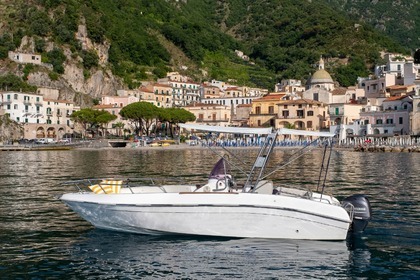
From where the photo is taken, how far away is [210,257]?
→ 14.8 metres

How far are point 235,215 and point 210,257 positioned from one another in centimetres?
158

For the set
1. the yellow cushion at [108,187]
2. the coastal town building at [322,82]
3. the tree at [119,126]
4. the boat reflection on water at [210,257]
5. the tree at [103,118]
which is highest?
the coastal town building at [322,82]

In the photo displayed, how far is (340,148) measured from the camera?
94.8 metres

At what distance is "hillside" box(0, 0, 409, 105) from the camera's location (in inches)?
5374

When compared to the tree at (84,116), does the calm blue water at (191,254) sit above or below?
below

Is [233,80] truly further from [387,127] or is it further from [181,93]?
[387,127]

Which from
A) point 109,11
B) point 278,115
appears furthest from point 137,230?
point 109,11

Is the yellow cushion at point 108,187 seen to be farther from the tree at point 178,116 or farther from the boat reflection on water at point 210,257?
the tree at point 178,116

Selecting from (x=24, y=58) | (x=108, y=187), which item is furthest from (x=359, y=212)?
(x=24, y=58)

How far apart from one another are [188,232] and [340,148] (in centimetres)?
8161

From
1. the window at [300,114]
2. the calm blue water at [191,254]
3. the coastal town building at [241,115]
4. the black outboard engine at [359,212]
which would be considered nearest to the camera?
the calm blue water at [191,254]

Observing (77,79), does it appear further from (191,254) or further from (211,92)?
(191,254)

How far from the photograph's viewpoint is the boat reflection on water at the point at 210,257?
13.5m

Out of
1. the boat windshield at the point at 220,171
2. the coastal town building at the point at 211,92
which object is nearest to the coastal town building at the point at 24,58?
the coastal town building at the point at 211,92
